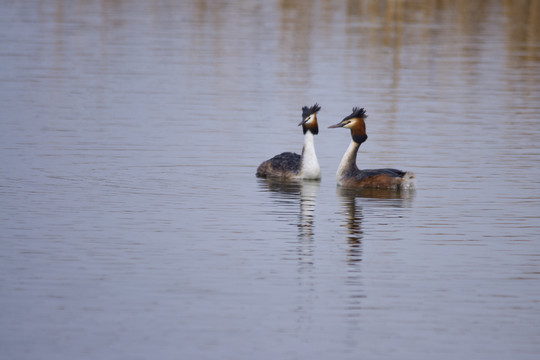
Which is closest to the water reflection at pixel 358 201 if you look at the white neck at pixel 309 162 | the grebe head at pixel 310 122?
the white neck at pixel 309 162

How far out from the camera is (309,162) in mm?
19453

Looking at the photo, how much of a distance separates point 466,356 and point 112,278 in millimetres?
4021

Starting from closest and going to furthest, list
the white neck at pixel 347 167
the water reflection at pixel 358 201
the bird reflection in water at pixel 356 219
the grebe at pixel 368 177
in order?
the bird reflection in water at pixel 356 219 < the water reflection at pixel 358 201 < the grebe at pixel 368 177 < the white neck at pixel 347 167

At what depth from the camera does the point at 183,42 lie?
44.1 m

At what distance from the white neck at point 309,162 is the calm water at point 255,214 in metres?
0.25

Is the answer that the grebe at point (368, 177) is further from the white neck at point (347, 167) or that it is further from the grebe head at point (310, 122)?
the grebe head at point (310, 122)

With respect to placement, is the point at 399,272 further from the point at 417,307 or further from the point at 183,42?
the point at 183,42

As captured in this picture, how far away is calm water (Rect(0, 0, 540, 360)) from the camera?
11188 millimetres

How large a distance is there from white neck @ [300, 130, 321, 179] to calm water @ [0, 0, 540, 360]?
247 millimetres

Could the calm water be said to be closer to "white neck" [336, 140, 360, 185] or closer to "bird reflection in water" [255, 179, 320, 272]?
"bird reflection in water" [255, 179, 320, 272]

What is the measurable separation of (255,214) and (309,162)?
3142 mm

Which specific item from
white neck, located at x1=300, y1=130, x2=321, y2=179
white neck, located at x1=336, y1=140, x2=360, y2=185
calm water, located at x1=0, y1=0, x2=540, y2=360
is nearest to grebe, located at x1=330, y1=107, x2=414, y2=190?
white neck, located at x1=336, y1=140, x2=360, y2=185

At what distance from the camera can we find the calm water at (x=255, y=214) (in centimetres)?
1119

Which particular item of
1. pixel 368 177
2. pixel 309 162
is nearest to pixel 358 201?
pixel 368 177
